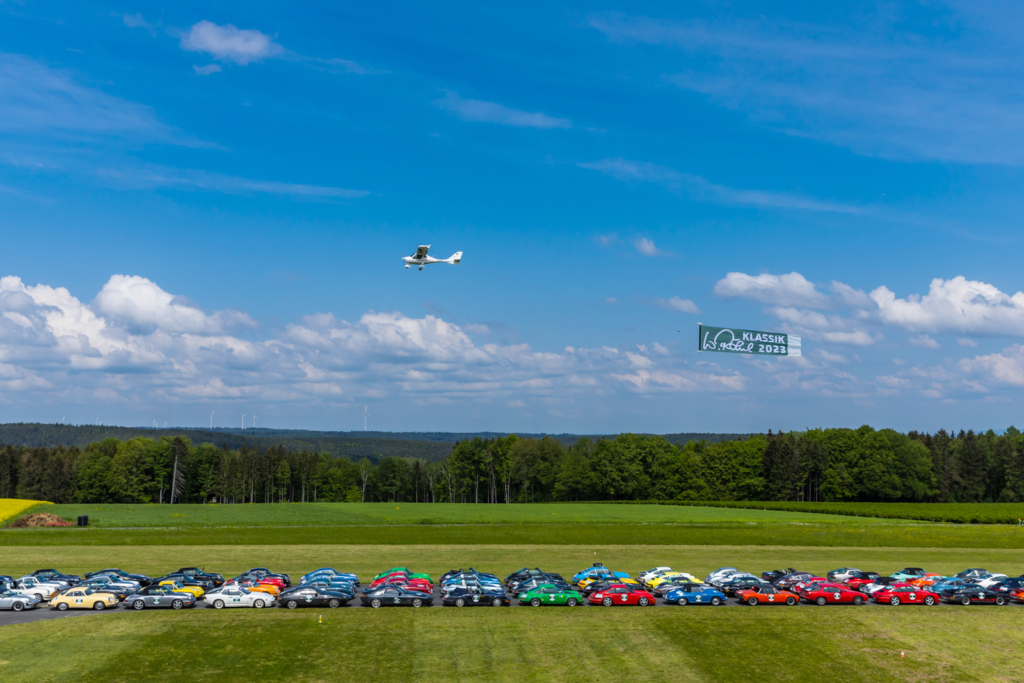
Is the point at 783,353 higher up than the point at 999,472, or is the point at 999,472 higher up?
the point at 783,353

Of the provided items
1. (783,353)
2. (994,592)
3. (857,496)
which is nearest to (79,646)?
(783,353)

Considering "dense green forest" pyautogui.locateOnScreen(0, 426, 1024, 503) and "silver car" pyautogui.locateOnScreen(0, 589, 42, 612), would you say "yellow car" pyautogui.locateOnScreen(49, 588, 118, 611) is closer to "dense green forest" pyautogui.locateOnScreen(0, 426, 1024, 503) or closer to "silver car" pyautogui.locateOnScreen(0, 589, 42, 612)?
"silver car" pyautogui.locateOnScreen(0, 589, 42, 612)

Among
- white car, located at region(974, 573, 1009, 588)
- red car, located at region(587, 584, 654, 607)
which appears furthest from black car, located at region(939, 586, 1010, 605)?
red car, located at region(587, 584, 654, 607)

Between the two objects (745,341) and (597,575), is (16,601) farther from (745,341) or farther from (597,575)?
(745,341)

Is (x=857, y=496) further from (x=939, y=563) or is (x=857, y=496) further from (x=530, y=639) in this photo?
(x=530, y=639)

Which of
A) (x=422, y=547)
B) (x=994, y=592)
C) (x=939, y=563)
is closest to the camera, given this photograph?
(x=994, y=592)

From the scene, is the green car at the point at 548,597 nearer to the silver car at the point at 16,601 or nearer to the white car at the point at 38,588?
the white car at the point at 38,588

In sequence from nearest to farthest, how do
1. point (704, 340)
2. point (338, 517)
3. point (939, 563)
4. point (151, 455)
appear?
1. point (704, 340)
2. point (939, 563)
3. point (338, 517)
4. point (151, 455)
